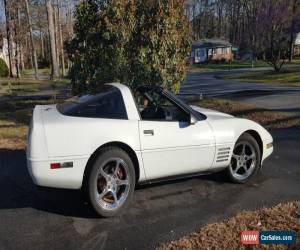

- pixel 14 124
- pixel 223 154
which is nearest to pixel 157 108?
A: pixel 223 154

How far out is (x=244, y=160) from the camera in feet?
18.1

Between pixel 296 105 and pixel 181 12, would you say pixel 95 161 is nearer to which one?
pixel 181 12

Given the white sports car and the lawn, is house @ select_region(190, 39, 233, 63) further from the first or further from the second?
the lawn

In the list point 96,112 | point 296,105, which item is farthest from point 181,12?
point 96,112

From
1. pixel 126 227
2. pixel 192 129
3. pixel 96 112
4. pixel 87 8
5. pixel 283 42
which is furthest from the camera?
pixel 283 42

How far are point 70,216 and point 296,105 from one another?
1120 centimetres

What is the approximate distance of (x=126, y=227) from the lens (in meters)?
4.09

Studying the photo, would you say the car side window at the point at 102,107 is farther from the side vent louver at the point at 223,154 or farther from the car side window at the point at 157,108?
the side vent louver at the point at 223,154

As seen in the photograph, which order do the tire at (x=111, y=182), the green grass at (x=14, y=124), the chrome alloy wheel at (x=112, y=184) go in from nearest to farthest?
the tire at (x=111, y=182), the chrome alloy wheel at (x=112, y=184), the green grass at (x=14, y=124)

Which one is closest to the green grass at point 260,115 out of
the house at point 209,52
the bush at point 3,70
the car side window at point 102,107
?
the car side window at point 102,107

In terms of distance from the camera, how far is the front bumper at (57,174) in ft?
13.2

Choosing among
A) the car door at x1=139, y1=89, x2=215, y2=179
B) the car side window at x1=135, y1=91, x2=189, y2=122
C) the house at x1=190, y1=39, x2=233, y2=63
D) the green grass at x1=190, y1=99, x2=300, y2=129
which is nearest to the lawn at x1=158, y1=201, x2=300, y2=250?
the car door at x1=139, y1=89, x2=215, y2=179

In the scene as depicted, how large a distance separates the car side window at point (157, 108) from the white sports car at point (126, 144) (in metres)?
0.01

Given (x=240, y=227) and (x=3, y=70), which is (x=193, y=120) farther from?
(x=3, y=70)
